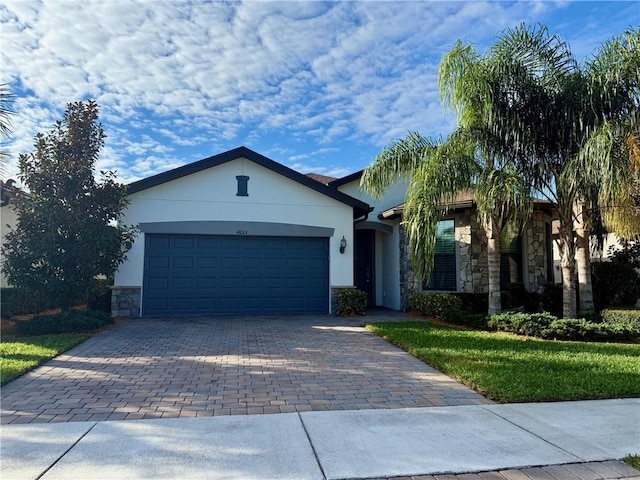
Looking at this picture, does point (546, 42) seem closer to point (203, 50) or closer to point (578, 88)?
point (578, 88)

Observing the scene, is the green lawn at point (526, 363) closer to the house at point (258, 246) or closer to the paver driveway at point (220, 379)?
the paver driveway at point (220, 379)

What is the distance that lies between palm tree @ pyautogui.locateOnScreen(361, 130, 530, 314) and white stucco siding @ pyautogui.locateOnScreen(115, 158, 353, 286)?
3764 mm

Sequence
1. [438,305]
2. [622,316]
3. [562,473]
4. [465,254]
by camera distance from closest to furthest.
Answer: [562,473] → [622,316] → [438,305] → [465,254]

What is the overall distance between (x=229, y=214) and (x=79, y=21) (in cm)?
627

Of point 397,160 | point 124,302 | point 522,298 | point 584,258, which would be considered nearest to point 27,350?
point 124,302

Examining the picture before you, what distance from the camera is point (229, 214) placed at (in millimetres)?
13055

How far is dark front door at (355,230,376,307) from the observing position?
16141 millimetres

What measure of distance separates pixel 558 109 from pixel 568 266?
3.67m

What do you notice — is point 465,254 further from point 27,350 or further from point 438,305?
point 27,350

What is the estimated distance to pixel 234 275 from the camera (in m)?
13.0

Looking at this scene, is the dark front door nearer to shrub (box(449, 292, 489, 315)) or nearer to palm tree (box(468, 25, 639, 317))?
shrub (box(449, 292, 489, 315))

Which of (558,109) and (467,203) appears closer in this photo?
(558,109)

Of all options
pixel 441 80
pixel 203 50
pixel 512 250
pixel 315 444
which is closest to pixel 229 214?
pixel 203 50

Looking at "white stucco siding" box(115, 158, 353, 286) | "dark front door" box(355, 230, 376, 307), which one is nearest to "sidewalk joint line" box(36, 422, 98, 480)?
"white stucco siding" box(115, 158, 353, 286)
